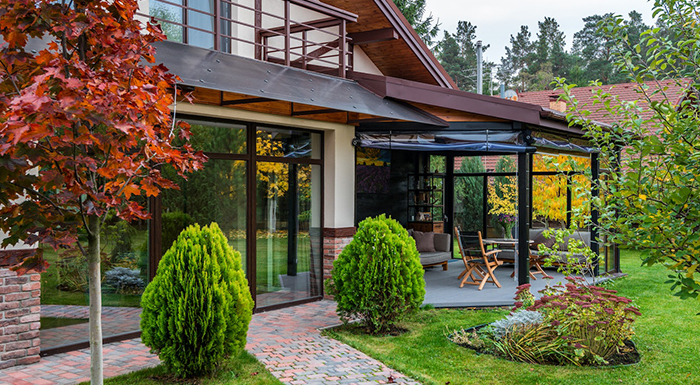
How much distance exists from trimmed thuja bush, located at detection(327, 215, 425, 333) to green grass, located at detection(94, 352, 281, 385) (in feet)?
5.18

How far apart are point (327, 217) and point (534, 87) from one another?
1168 inches

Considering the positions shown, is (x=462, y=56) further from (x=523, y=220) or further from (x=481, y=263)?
(x=523, y=220)

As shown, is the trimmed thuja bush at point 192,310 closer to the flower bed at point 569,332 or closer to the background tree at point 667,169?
the flower bed at point 569,332

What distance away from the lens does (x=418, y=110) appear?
8742mm

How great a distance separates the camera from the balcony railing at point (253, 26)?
23.1 feet

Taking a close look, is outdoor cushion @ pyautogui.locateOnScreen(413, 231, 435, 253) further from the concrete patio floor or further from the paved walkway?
the paved walkway

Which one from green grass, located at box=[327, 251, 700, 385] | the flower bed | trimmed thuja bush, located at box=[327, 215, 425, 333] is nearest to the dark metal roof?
trimmed thuja bush, located at box=[327, 215, 425, 333]

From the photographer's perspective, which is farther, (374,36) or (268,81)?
(374,36)

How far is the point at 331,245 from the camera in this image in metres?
8.73

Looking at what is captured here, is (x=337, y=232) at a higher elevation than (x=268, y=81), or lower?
lower

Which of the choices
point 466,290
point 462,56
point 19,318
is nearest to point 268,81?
point 19,318

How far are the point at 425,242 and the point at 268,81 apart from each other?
6.02 meters

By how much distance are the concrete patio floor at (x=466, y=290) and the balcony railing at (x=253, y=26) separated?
12.1 feet

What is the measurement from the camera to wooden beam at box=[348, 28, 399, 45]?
31.3 feet
